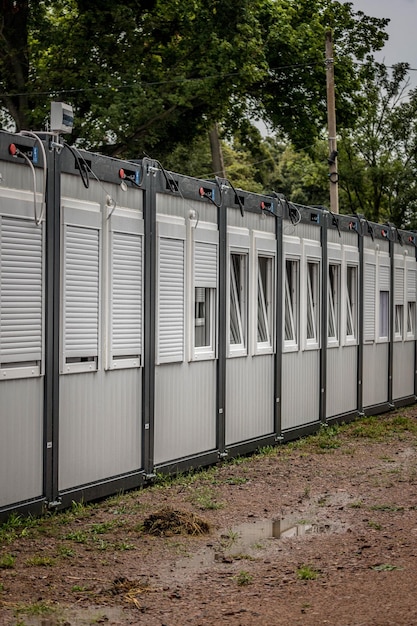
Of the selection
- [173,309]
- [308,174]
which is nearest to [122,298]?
[173,309]

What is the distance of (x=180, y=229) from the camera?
12.3m

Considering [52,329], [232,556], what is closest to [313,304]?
[52,329]

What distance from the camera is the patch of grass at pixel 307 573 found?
26.0 feet

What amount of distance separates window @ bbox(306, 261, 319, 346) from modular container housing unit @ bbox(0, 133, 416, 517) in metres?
0.02

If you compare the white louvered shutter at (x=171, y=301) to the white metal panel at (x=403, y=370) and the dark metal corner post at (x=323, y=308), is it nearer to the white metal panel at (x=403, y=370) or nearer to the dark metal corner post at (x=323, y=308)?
the dark metal corner post at (x=323, y=308)

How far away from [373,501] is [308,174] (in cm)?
3837

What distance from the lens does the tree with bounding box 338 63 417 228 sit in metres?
44.9

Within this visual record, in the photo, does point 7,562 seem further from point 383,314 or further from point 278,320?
point 383,314

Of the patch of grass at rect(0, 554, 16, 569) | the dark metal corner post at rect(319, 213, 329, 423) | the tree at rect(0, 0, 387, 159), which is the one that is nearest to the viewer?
the patch of grass at rect(0, 554, 16, 569)

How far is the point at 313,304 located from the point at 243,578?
9143 millimetres

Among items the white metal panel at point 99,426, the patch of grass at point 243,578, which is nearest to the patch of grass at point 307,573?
the patch of grass at point 243,578

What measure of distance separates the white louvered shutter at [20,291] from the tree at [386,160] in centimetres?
3574

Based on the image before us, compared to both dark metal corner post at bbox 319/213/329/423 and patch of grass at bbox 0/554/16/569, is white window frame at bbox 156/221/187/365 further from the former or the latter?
dark metal corner post at bbox 319/213/329/423

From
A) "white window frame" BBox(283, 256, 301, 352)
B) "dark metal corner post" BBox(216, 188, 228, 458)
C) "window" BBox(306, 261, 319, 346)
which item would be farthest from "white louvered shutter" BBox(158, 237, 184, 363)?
"window" BBox(306, 261, 319, 346)
